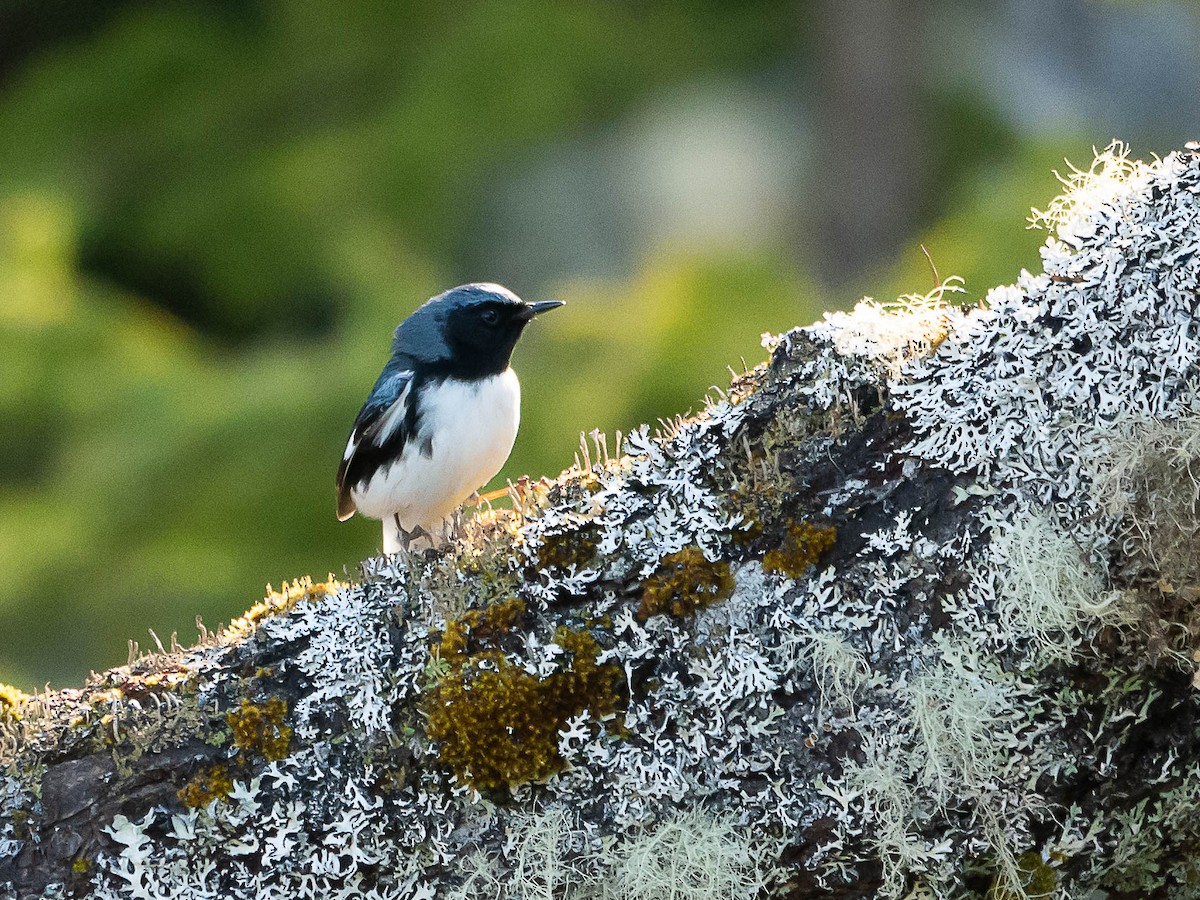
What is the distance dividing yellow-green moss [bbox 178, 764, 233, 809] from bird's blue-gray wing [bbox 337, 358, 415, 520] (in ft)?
5.07

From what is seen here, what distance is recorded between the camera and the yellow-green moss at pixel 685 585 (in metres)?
2.14

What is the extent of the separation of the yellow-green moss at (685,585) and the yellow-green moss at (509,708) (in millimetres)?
124

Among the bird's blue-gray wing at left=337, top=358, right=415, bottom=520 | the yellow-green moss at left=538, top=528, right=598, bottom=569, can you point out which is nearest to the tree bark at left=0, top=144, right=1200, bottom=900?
the yellow-green moss at left=538, top=528, right=598, bottom=569

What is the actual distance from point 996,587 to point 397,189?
6.06 meters

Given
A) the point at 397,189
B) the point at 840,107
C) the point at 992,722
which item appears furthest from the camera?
the point at 840,107

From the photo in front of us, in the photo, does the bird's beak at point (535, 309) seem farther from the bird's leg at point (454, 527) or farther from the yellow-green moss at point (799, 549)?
the yellow-green moss at point (799, 549)

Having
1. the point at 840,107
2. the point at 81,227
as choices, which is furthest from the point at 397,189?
the point at 840,107

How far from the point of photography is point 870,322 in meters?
2.30

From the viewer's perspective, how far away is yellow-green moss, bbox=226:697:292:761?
2.15m

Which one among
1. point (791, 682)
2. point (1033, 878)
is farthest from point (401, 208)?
point (1033, 878)

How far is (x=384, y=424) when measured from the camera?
12.0 feet

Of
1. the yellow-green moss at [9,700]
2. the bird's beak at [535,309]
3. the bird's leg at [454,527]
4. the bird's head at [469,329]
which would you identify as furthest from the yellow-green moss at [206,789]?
the bird's beak at [535,309]

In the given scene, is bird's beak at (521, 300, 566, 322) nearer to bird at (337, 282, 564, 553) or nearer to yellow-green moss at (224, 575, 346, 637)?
bird at (337, 282, 564, 553)

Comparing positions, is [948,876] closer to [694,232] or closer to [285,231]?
[285,231]
